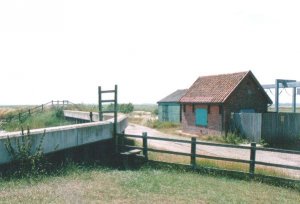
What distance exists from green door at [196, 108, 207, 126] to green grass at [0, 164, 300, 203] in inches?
582

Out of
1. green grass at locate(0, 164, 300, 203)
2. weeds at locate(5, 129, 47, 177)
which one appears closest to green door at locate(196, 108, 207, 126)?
green grass at locate(0, 164, 300, 203)

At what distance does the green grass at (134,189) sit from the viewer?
6312 mm

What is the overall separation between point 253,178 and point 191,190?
269 centimetres

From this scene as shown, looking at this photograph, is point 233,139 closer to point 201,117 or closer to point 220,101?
point 220,101

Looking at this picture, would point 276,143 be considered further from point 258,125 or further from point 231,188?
point 231,188

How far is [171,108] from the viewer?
117ft

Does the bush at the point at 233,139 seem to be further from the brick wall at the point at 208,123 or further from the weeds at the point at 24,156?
the weeds at the point at 24,156

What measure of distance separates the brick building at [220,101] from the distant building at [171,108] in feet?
26.9

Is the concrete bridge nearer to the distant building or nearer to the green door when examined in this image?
the green door

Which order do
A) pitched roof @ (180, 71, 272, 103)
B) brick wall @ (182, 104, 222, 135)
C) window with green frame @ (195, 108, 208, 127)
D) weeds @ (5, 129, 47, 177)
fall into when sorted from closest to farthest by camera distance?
weeds @ (5, 129, 47, 177), brick wall @ (182, 104, 222, 135), pitched roof @ (180, 71, 272, 103), window with green frame @ (195, 108, 208, 127)

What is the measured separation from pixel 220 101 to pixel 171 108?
13909 millimetres

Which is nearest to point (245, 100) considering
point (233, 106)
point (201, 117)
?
point (233, 106)

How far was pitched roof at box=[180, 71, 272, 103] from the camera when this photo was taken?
75.0ft

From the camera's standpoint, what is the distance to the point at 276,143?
20.4 metres
